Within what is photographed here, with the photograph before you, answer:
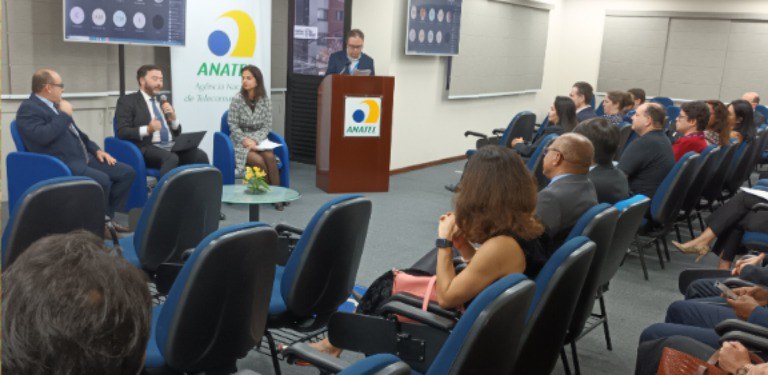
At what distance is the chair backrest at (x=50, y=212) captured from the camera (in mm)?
2633

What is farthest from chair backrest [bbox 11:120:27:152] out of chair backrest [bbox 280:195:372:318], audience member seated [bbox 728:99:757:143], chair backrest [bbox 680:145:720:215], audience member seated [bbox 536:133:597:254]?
audience member seated [bbox 728:99:757:143]

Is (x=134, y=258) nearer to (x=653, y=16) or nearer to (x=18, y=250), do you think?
(x=18, y=250)

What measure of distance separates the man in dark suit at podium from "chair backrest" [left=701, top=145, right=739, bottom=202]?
331cm

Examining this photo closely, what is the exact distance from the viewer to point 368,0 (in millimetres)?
Result: 7547

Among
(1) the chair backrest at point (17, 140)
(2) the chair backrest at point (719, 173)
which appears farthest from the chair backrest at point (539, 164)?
(1) the chair backrest at point (17, 140)

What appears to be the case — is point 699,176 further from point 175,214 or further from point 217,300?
point 217,300

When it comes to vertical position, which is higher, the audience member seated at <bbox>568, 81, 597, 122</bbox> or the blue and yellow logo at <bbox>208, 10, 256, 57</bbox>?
the blue and yellow logo at <bbox>208, 10, 256, 57</bbox>

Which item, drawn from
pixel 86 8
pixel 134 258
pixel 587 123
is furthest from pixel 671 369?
pixel 86 8

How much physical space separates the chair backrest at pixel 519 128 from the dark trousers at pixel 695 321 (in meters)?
3.49

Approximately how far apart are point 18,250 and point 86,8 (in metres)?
3.50

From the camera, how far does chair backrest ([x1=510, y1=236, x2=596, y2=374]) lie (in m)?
2.08

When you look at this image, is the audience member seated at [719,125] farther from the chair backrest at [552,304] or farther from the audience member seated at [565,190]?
the chair backrest at [552,304]

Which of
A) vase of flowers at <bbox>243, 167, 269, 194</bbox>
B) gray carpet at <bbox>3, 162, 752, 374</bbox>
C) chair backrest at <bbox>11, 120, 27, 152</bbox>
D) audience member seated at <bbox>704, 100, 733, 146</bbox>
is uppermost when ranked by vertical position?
audience member seated at <bbox>704, 100, 733, 146</bbox>

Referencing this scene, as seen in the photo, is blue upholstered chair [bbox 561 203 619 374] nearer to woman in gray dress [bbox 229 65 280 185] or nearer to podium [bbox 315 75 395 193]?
woman in gray dress [bbox 229 65 280 185]
